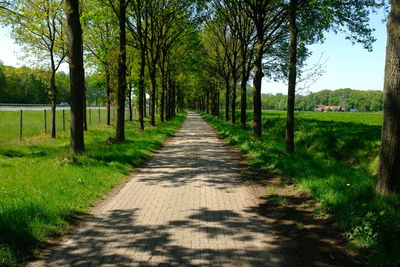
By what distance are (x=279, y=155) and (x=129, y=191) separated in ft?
19.1

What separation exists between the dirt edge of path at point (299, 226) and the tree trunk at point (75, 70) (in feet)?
21.0

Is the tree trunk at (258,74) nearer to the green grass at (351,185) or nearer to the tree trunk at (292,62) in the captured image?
the green grass at (351,185)

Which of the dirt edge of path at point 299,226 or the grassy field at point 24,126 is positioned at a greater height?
the grassy field at point 24,126

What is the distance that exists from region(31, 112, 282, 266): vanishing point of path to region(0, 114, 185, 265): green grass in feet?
1.46

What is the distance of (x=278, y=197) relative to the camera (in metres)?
6.93

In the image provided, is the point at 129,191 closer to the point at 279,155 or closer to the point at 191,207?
the point at 191,207

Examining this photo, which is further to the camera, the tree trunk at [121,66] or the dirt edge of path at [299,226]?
the tree trunk at [121,66]

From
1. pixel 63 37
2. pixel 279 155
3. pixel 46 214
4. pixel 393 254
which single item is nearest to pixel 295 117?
pixel 279 155

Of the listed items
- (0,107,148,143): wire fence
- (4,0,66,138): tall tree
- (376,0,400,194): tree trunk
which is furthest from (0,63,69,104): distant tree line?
(376,0,400,194): tree trunk

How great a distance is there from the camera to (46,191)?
6.67m

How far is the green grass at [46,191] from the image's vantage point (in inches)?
178

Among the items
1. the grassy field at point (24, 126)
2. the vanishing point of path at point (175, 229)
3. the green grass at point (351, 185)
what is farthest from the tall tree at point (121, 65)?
the vanishing point of path at point (175, 229)

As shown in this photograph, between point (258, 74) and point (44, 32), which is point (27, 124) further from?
point (258, 74)

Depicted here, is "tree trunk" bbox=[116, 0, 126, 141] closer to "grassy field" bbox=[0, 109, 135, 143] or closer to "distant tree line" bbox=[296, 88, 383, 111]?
"grassy field" bbox=[0, 109, 135, 143]
